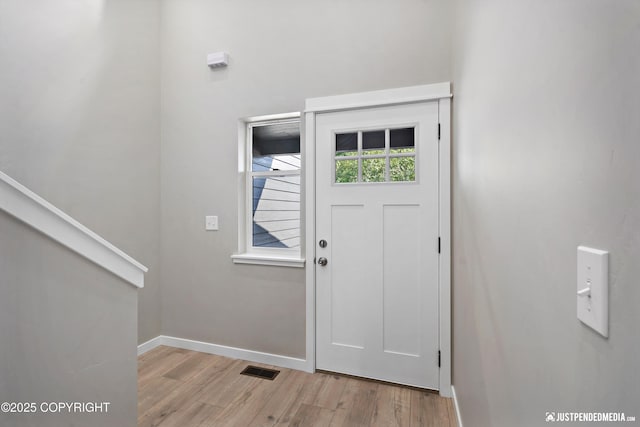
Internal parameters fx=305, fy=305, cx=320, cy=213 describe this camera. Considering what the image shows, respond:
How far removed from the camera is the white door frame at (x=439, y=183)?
2.10 metres

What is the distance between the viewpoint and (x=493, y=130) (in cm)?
105

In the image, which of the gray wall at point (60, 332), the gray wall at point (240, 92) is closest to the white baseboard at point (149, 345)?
the gray wall at point (240, 92)

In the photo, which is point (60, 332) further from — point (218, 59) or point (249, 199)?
point (218, 59)

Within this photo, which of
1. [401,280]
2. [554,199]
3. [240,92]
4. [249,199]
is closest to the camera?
[554,199]

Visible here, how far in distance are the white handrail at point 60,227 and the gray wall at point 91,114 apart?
3.57 ft

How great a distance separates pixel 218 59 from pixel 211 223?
1.44 meters

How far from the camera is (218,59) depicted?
2664mm

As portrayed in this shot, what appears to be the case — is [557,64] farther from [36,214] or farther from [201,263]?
[201,263]

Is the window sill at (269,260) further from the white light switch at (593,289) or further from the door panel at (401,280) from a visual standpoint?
the white light switch at (593,289)

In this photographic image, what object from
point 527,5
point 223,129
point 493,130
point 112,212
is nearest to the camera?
point 527,5

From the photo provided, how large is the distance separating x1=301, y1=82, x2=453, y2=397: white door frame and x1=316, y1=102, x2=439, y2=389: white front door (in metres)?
0.04

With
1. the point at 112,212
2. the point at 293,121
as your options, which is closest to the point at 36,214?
the point at 112,212

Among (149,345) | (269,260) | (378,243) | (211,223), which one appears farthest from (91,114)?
(378,243)

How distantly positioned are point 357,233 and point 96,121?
7.20 feet
